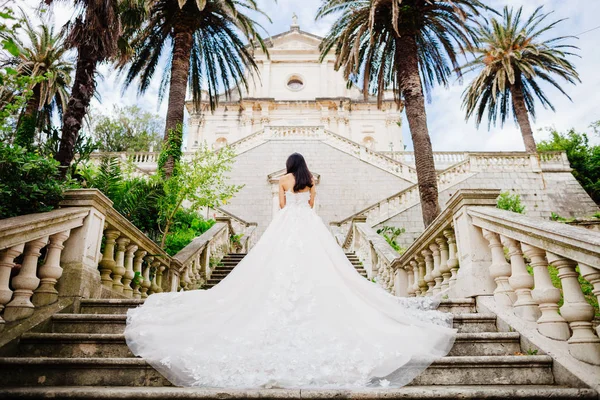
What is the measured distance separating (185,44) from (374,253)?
8063 millimetres

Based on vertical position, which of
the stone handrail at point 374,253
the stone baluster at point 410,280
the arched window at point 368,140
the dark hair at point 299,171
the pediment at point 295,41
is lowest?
the stone baluster at point 410,280

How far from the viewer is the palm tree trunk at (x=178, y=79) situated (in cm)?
1095

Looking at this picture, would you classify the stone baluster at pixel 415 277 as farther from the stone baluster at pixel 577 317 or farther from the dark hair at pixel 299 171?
the stone baluster at pixel 577 317

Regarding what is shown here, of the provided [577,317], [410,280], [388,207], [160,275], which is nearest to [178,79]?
[160,275]

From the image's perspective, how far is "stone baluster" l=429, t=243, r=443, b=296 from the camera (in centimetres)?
553

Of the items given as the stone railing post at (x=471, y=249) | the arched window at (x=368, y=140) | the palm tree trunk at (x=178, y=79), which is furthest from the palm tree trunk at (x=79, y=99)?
the arched window at (x=368, y=140)

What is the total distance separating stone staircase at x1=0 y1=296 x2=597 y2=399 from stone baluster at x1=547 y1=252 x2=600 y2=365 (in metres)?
0.26

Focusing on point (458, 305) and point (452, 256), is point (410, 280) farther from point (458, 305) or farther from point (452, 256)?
point (458, 305)

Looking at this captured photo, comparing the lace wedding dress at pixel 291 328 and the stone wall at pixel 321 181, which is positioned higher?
the stone wall at pixel 321 181

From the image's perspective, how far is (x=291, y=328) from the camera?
341 cm

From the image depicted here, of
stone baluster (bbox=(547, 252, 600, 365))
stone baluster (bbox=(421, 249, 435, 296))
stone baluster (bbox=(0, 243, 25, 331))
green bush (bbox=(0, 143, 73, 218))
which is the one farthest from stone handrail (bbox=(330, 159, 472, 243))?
stone baluster (bbox=(0, 243, 25, 331))

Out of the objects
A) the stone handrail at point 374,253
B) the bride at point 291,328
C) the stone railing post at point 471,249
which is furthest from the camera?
the stone handrail at point 374,253

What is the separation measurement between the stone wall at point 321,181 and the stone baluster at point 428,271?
1332cm

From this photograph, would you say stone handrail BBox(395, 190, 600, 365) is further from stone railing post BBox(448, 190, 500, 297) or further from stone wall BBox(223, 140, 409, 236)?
stone wall BBox(223, 140, 409, 236)
